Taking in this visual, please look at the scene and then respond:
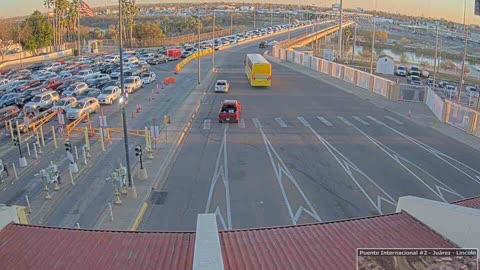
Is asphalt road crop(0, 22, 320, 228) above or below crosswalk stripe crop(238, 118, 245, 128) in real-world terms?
below

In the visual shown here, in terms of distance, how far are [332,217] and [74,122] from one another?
61.3ft

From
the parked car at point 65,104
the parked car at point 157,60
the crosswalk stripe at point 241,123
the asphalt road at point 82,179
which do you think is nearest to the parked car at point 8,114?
the parked car at point 65,104

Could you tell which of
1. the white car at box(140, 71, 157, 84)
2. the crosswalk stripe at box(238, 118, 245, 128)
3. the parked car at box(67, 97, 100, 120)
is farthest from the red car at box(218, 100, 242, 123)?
the white car at box(140, 71, 157, 84)

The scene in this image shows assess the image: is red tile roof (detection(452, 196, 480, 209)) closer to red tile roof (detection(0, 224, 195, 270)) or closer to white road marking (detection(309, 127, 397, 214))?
white road marking (detection(309, 127, 397, 214))

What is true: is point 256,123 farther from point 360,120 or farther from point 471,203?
point 471,203

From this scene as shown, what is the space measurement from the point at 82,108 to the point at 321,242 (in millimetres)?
25731

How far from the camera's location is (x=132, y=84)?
140ft

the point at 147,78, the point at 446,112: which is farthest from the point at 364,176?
the point at 147,78

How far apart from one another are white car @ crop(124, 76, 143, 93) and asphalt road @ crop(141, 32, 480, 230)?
1207cm

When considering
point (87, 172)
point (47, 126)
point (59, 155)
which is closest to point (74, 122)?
point (47, 126)

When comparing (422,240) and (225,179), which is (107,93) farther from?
(422,240)

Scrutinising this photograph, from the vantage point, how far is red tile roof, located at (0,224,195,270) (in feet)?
23.5

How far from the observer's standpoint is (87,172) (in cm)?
1934

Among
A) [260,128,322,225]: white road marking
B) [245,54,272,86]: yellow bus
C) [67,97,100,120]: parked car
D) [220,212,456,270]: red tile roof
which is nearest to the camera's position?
[220,212,456,270]: red tile roof
